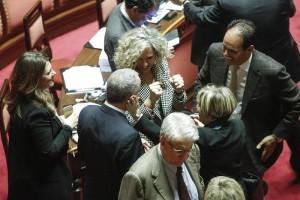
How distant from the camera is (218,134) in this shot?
299 cm

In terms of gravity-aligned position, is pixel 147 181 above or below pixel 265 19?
below

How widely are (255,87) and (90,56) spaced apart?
5.12 ft

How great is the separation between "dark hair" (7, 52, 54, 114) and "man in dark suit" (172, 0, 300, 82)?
146 centimetres

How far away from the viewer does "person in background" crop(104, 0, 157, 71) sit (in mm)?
3801

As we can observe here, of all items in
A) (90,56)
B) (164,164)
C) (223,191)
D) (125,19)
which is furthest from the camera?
(90,56)

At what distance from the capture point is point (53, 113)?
9.95 feet

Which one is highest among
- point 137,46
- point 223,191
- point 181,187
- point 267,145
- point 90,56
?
point 137,46

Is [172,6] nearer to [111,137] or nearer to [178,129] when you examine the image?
[111,137]

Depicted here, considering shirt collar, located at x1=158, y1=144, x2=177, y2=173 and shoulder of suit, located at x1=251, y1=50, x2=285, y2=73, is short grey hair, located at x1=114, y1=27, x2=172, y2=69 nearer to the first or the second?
shoulder of suit, located at x1=251, y1=50, x2=285, y2=73

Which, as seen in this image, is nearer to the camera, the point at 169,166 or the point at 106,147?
the point at 169,166

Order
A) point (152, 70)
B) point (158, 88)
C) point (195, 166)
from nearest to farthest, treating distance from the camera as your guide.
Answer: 1. point (195, 166)
2. point (158, 88)
3. point (152, 70)

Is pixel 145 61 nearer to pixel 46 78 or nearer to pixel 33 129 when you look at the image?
pixel 46 78

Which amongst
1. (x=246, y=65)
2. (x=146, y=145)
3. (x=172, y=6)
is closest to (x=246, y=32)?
(x=246, y=65)

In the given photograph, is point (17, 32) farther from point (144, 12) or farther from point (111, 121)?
point (111, 121)
